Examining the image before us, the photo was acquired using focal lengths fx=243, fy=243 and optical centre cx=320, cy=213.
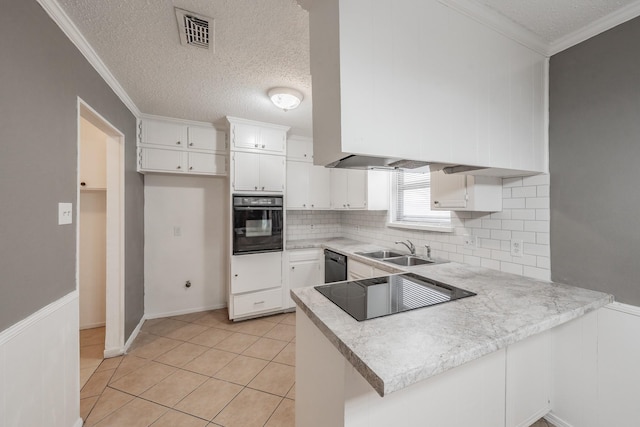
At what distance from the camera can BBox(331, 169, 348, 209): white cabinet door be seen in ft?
11.8

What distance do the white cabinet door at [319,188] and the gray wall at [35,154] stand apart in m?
2.55

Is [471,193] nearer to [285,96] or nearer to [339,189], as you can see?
[285,96]

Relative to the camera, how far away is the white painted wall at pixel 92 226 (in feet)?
9.31

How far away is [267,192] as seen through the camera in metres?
3.26

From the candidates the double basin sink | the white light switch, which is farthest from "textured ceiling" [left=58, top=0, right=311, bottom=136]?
the double basin sink

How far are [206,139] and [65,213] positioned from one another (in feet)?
6.58

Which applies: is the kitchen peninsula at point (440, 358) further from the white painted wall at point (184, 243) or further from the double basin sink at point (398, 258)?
the white painted wall at point (184, 243)

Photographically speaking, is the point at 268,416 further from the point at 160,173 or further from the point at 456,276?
the point at 160,173

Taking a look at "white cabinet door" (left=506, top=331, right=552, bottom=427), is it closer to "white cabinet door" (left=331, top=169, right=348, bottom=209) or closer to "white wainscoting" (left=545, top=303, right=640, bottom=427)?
"white wainscoting" (left=545, top=303, right=640, bottom=427)

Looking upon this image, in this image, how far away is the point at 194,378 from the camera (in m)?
2.12

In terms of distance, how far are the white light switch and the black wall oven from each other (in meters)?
1.56

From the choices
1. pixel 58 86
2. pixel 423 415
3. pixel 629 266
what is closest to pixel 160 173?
pixel 58 86

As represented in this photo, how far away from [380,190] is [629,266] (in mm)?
2156

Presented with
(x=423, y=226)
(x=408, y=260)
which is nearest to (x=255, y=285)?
(x=408, y=260)
